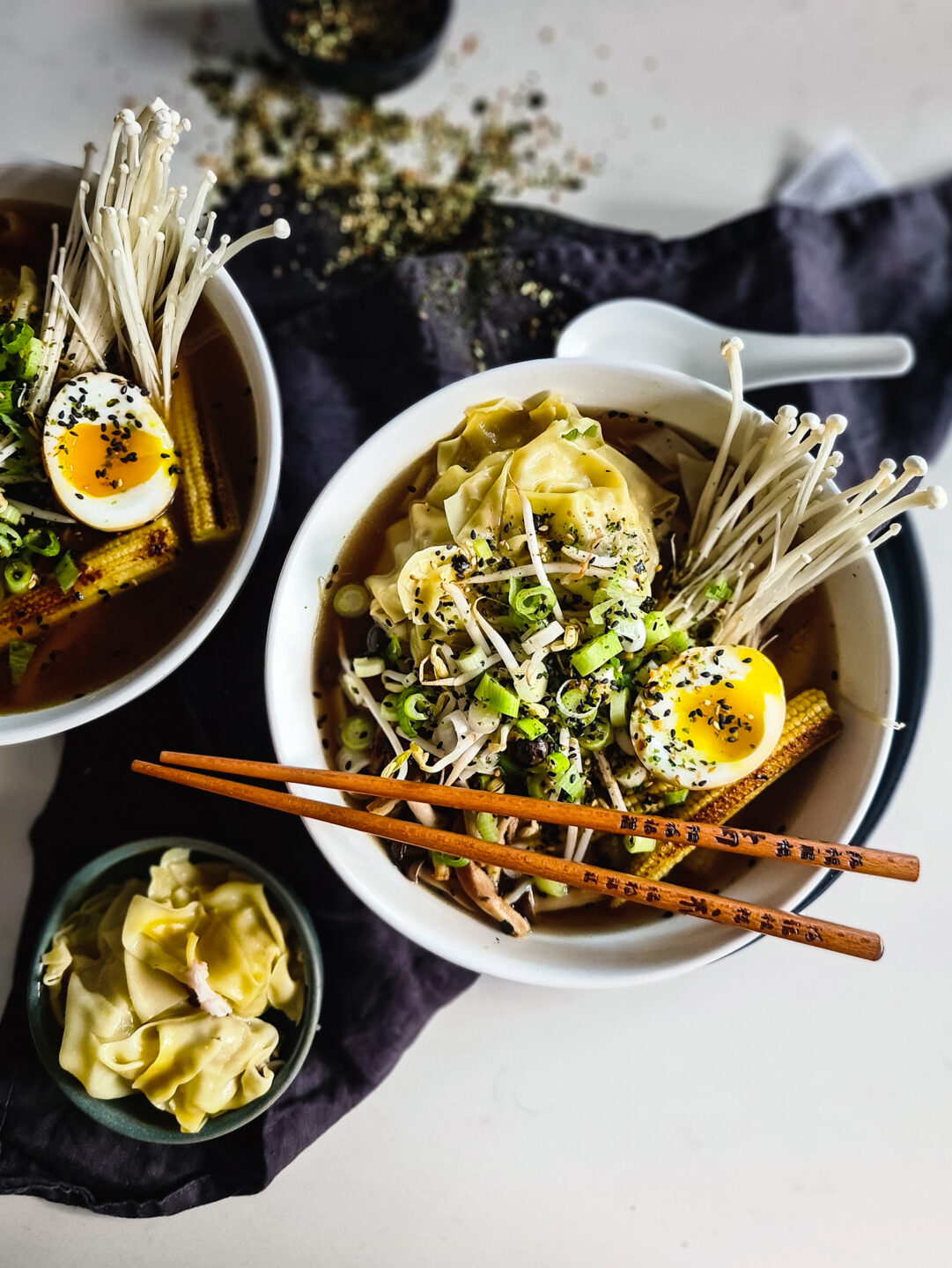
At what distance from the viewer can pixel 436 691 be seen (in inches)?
82.2

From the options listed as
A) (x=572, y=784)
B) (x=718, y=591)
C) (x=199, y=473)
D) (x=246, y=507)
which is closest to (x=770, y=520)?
(x=718, y=591)

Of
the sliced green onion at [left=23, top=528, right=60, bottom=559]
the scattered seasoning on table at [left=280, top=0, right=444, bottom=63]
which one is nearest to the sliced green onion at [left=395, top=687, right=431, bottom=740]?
the sliced green onion at [left=23, top=528, right=60, bottom=559]

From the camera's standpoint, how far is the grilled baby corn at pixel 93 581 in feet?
7.08

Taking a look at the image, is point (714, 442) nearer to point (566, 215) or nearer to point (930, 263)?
point (566, 215)

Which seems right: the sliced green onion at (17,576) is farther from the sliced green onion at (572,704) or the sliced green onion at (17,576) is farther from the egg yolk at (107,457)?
the sliced green onion at (572,704)

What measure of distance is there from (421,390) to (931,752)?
1743mm

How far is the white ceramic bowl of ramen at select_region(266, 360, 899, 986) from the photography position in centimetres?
205

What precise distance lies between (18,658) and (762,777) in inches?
65.5

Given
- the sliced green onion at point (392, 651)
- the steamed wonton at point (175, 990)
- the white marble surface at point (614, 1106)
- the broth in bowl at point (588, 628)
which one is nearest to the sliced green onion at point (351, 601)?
Result: the broth in bowl at point (588, 628)

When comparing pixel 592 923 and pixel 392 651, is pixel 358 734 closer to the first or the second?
pixel 392 651

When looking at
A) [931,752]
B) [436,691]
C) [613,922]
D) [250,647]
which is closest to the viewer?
[436,691]

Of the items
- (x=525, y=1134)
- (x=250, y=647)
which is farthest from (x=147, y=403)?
(x=525, y=1134)

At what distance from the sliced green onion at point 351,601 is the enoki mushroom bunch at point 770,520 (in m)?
0.68

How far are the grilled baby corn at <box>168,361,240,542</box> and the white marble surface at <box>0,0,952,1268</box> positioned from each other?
A: 84 centimetres
